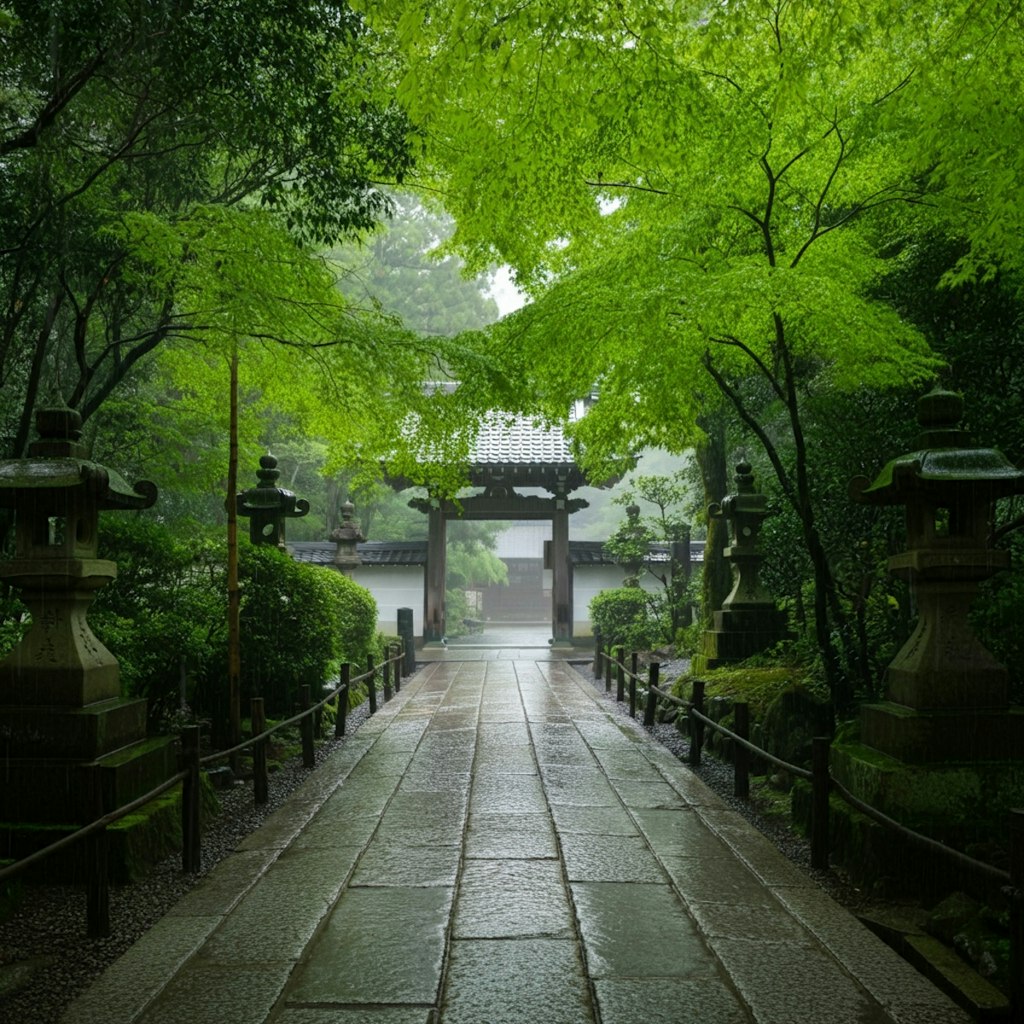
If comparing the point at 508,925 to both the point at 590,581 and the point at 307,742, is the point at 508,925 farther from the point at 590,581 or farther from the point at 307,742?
the point at 590,581

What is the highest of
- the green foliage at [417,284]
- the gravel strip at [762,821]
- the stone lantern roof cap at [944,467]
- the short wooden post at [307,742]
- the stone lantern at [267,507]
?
the green foliage at [417,284]

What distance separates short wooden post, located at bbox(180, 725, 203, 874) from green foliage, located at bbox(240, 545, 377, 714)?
12.8 ft

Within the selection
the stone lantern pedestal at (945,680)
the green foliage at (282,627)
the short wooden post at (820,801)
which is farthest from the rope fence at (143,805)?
the stone lantern pedestal at (945,680)

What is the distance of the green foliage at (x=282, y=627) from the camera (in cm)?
916

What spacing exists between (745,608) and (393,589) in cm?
1564

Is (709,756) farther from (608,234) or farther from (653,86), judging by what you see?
(653,86)

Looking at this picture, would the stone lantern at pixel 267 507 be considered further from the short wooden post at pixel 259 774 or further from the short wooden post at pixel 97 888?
the short wooden post at pixel 97 888

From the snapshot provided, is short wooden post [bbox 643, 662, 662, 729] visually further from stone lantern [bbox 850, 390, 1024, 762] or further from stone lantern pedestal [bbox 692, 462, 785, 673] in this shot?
stone lantern [bbox 850, 390, 1024, 762]

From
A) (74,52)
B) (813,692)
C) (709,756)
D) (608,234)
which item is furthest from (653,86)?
(709,756)

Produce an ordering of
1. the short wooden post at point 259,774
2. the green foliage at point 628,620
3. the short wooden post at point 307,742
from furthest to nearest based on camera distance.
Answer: the green foliage at point 628,620, the short wooden post at point 307,742, the short wooden post at point 259,774

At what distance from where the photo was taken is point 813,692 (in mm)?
8156

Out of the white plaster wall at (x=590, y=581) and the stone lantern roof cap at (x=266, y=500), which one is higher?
the stone lantern roof cap at (x=266, y=500)

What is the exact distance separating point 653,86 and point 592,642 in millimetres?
17621

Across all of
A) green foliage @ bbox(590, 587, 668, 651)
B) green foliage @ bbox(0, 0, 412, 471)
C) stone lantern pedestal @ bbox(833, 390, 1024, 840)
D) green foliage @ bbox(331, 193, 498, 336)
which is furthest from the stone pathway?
green foliage @ bbox(331, 193, 498, 336)
